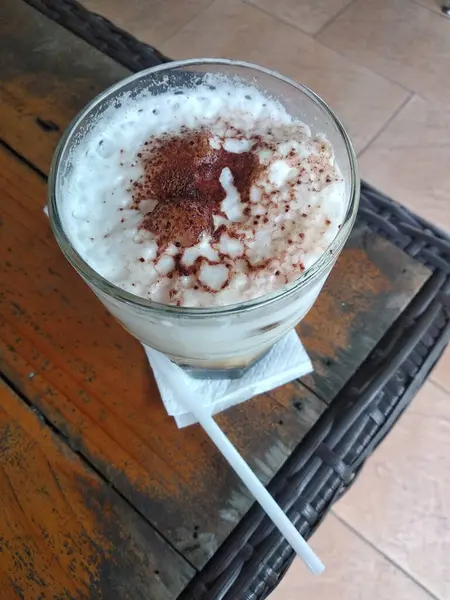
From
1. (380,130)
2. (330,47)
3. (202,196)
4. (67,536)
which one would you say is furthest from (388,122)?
(67,536)

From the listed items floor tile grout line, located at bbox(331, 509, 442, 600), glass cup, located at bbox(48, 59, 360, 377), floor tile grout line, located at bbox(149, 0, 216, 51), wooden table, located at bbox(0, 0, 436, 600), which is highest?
glass cup, located at bbox(48, 59, 360, 377)

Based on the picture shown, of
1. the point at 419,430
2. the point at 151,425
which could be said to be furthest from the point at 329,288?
the point at 419,430

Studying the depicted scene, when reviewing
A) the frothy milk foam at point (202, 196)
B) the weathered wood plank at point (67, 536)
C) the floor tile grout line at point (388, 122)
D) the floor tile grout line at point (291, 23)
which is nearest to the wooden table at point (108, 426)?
the weathered wood plank at point (67, 536)

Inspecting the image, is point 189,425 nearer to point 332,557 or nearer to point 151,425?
point 151,425

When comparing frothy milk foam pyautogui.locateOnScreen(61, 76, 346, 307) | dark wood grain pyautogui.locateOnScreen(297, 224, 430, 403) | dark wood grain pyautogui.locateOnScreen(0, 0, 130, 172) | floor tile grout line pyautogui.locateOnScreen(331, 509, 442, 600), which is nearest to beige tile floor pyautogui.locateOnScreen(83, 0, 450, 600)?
floor tile grout line pyautogui.locateOnScreen(331, 509, 442, 600)

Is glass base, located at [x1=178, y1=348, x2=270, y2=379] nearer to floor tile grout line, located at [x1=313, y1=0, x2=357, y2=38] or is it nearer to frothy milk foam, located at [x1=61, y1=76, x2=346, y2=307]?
frothy milk foam, located at [x1=61, y1=76, x2=346, y2=307]

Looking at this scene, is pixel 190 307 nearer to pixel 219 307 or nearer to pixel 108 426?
pixel 219 307
